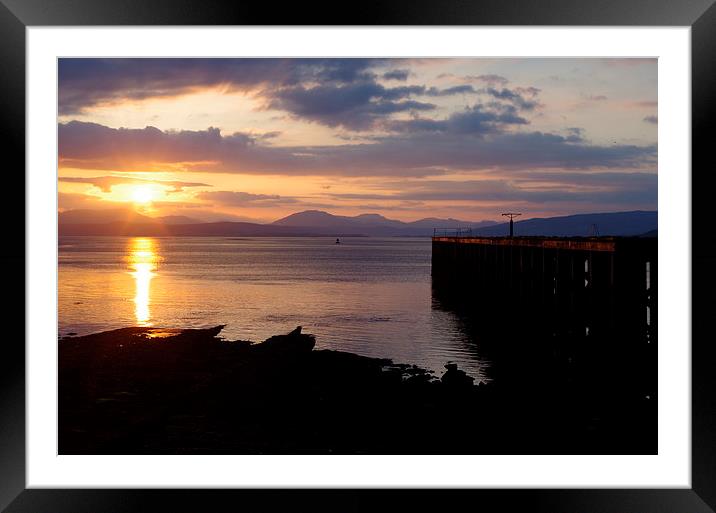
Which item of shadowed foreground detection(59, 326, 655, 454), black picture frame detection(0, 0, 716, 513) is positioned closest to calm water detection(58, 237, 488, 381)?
shadowed foreground detection(59, 326, 655, 454)

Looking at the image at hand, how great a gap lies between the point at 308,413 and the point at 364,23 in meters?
6.85

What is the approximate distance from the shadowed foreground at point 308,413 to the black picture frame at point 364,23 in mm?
3823

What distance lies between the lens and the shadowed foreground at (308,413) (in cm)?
916

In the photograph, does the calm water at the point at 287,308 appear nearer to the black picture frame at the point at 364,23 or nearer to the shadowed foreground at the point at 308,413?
the shadowed foreground at the point at 308,413

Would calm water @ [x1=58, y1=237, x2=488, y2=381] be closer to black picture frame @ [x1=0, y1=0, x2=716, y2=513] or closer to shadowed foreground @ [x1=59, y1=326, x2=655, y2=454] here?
shadowed foreground @ [x1=59, y1=326, x2=655, y2=454]

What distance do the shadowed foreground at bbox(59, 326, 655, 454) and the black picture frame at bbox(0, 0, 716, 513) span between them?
151 inches

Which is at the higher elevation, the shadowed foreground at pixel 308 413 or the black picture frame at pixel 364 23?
the black picture frame at pixel 364 23

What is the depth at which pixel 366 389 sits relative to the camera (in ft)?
40.4

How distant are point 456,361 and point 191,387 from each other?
27.7ft

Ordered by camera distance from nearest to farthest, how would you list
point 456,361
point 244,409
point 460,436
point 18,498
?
point 18,498
point 460,436
point 244,409
point 456,361

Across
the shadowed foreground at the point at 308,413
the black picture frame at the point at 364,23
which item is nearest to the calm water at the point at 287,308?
the shadowed foreground at the point at 308,413

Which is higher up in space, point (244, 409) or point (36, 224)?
point (36, 224)

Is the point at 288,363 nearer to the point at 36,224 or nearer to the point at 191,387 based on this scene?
the point at 191,387

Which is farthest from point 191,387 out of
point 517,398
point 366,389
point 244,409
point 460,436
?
point 517,398
